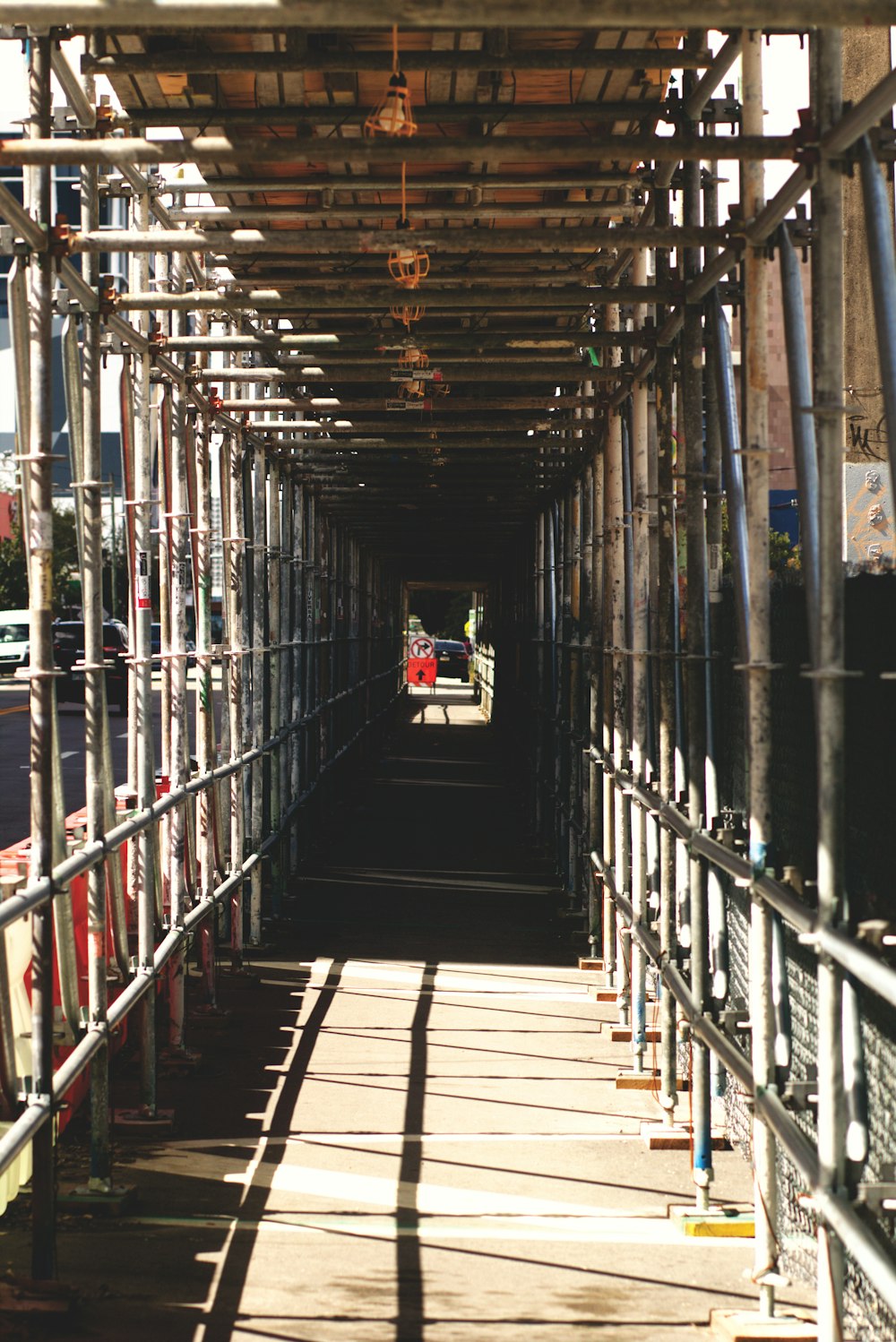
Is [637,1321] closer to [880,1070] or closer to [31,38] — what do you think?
[880,1070]

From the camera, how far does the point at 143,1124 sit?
25.3 feet

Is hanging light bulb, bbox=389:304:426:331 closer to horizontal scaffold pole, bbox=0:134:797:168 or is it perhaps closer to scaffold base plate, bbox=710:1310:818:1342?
horizontal scaffold pole, bbox=0:134:797:168

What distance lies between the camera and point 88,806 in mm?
6652

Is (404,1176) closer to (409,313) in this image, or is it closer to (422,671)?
(409,313)

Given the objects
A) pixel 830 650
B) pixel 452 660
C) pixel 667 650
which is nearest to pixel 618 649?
pixel 667 650

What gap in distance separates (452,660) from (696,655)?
64.7 meters

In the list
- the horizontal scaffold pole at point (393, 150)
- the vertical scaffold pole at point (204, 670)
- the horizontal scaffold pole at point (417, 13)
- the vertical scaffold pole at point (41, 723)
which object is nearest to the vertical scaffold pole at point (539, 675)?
the vertical scaffold pole at point (204, 670)

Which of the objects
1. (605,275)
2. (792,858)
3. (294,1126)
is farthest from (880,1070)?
(605,275)

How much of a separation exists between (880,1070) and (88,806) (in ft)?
10.7

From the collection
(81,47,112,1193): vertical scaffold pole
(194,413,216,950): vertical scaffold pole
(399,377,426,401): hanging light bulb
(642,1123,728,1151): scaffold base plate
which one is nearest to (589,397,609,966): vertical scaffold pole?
(399,377,426,401): hanging light bulb

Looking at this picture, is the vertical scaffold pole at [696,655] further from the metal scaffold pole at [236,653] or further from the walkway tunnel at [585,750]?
the metal scaffold pole at [236,653]

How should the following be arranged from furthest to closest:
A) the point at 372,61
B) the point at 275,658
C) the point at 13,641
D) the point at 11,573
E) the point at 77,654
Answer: the point at 11,573 → the point at 13,641 → the point at 77,654 → the point at 275,658 → the point at 372,61

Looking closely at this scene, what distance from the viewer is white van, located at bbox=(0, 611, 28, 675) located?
49469 millimetres

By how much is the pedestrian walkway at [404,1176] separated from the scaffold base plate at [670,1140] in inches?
1.4
